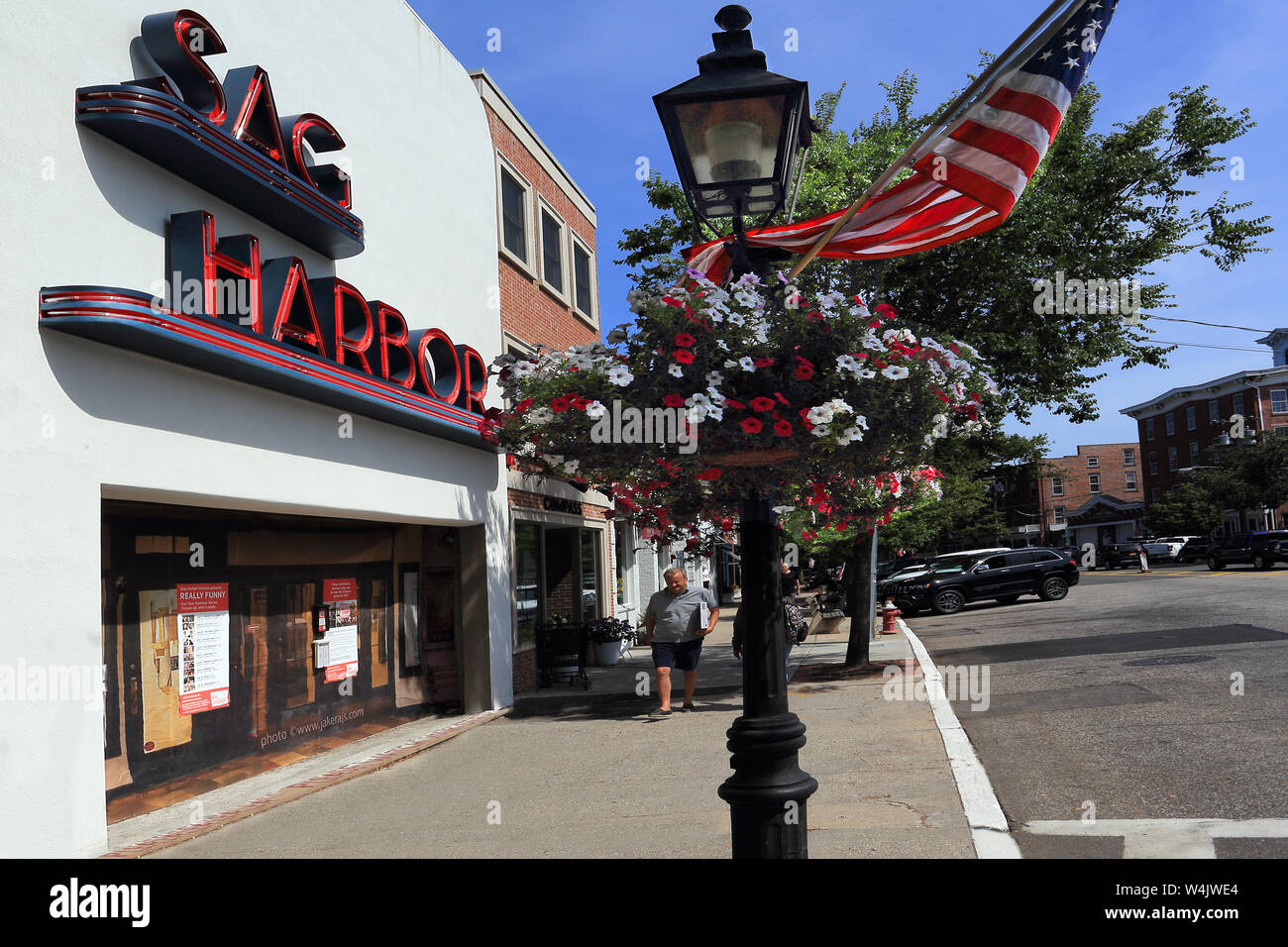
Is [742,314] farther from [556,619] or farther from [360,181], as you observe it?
[556,619]

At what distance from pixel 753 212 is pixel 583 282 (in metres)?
14.9

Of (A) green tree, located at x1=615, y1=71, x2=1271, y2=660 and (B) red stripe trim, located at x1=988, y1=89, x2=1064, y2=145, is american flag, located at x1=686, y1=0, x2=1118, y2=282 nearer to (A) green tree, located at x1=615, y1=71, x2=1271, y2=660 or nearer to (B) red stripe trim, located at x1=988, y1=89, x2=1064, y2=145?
(B) red stripe trim, located at x1=988, y1=89, x2=1064, y2=145

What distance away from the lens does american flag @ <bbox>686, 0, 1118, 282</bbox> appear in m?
4.93

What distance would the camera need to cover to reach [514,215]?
15.4 metres

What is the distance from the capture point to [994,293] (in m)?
14.6

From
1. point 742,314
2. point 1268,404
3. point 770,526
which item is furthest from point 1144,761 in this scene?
point 1268,404

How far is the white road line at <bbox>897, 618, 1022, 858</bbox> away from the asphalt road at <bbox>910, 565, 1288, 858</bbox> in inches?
3.7

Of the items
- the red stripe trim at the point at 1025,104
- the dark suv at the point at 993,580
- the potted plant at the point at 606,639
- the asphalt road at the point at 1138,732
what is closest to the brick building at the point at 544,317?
the potted plant at the point at 606,639

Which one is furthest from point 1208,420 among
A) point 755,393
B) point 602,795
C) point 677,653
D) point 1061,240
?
point 755,393

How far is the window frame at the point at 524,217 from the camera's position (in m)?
14.3

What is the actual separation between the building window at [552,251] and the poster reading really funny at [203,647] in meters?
9.38

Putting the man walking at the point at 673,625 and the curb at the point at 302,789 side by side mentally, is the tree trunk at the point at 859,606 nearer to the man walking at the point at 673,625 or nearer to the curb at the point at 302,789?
the man walking at the point at 673,625

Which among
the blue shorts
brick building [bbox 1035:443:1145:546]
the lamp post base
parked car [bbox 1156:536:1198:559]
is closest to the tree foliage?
the blue shorts
